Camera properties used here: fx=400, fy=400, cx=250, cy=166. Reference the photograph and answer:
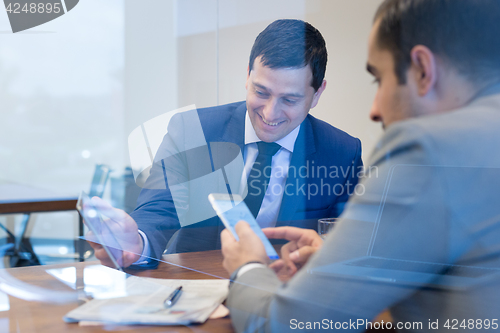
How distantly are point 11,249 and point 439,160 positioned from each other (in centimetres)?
350

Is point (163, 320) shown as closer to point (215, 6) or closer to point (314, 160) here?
point (314, 160)

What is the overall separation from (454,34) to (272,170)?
40cm

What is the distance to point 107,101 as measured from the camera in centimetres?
161

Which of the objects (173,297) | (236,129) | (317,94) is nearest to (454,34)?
(317,94)

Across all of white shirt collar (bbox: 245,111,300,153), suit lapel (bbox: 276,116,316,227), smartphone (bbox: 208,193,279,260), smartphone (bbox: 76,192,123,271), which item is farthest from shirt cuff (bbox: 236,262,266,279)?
smartphone (bbox: 76,192,123,271)

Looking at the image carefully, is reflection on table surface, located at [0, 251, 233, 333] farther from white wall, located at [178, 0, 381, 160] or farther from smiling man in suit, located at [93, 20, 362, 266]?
white wall, located at [178, 0, 381, 160]

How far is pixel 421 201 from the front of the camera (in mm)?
520

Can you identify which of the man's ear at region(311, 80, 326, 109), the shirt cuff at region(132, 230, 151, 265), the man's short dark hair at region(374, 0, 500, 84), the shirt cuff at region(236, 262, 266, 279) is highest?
the man's short dark hair at region(374, 0, 500, 84)

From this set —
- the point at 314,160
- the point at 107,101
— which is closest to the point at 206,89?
the point at 314,160

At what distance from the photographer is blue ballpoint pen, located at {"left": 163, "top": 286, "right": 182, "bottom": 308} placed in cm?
71

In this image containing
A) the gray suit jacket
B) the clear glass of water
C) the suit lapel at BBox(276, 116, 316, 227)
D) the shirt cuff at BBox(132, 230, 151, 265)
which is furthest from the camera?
the shirt cuff at BBox(132, 230, 151, 265)

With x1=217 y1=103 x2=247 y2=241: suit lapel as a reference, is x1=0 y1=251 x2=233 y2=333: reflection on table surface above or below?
below

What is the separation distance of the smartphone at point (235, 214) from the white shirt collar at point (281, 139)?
12 centimetres

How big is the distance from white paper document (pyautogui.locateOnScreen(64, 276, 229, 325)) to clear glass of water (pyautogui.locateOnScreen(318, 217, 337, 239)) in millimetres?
194
